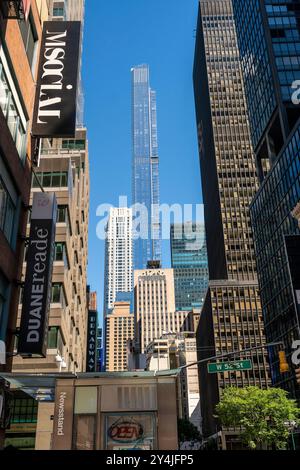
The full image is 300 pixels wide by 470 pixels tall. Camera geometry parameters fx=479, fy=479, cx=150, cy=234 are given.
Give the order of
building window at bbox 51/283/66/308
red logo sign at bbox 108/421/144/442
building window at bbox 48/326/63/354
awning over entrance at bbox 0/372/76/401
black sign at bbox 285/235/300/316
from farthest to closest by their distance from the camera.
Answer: black sign at bbox 285/235/300/316 → building window at bbox 51/283/66/308 → building window at bbox 48/326/63/354 → red logo sign at bbox 108/421/144/442 → awning over entrance at bbox 0/372/76/401

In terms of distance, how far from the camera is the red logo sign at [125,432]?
69.7 feet

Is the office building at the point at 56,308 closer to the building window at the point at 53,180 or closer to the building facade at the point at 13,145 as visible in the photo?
the building window at the point at 53,180

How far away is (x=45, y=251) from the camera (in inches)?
891

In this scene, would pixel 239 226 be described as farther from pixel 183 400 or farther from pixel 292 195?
pixel 183 400

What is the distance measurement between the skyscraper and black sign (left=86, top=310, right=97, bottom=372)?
34.0 m

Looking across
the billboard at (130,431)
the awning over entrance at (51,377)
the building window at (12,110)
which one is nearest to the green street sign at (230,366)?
the awning over entrance at (51,377)

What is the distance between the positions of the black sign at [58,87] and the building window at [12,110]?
3.00 ft

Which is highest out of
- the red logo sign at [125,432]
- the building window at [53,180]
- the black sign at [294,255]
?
the black sign at [294,255]

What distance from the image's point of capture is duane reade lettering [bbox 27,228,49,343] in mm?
21125

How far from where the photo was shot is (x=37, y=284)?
72.3 ft

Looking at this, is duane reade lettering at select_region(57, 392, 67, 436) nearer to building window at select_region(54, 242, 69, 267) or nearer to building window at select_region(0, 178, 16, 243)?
building window at select_region(0, 178, 16, 243)

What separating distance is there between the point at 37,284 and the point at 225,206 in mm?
131123

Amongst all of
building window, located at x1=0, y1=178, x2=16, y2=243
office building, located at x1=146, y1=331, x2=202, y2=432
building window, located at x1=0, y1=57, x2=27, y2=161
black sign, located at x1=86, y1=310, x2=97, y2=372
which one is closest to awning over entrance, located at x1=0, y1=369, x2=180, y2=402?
building window, located at x1=0, y1=178, x2=16, y2=243
